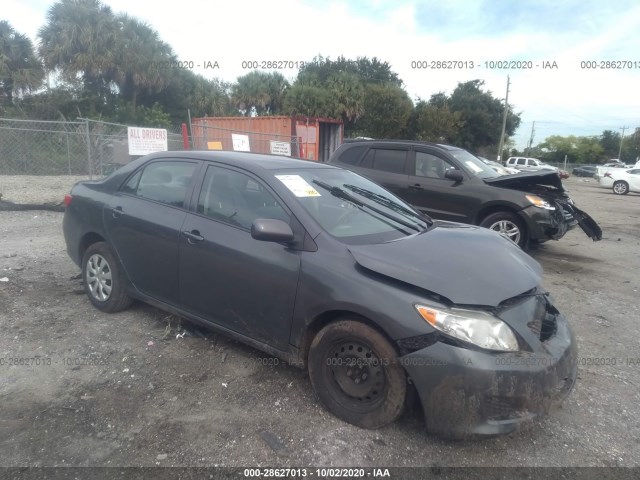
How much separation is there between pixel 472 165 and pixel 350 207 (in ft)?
15.3

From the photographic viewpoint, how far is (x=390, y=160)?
7.96 m

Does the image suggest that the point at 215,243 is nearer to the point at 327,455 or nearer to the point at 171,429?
the point at 171,429

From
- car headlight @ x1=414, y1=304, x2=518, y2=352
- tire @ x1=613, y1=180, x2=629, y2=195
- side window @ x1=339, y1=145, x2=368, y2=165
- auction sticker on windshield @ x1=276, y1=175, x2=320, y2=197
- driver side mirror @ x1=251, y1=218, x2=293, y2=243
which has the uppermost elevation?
side window @ x1=339, y1=145, x2=368, y2=165

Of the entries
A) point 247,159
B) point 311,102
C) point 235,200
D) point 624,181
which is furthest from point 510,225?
point 311,102

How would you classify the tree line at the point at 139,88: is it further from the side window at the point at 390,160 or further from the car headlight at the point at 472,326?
the car headlight at the point at 472,326

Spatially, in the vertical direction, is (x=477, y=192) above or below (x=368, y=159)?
below

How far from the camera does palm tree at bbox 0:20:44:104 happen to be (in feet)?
80.0

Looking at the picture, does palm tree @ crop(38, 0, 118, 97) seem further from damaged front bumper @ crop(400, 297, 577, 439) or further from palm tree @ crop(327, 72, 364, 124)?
damaged front bumper @ crop(400, 297, 577, 439)

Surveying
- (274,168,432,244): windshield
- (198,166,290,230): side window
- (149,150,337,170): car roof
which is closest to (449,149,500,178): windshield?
(274,168,432,244): windshield

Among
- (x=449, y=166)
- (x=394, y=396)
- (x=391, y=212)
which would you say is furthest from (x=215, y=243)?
(x=449, y=166)

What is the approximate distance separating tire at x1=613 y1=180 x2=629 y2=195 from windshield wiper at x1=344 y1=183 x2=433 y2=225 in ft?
78.1

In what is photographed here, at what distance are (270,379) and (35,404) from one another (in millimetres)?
1533

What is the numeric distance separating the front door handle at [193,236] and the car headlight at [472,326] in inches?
67.7

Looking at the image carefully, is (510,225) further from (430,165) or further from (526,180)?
(430,165)
